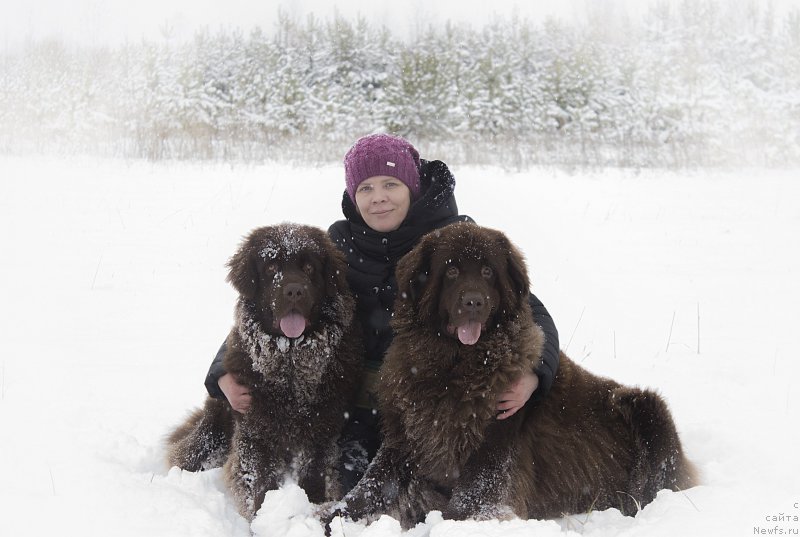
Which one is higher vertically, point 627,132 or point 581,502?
point 627,132

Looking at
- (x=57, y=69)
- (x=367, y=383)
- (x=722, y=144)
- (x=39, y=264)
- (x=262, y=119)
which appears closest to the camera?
(x=367, y=383)

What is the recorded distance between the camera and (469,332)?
2947 mm

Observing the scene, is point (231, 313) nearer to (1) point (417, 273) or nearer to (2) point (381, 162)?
(2) point (381, 162)

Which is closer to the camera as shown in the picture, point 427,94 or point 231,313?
point 231,313

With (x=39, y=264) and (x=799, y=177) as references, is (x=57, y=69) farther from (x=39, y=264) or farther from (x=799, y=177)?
(x=799, y=177)

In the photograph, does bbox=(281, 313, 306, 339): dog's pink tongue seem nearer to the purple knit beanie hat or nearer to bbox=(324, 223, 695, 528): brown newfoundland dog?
bbox=(324, 223, 695, 528): brown newfoundland dog

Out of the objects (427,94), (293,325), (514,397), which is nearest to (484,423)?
(514,397)

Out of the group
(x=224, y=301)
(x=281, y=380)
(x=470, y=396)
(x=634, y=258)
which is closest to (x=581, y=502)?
(x=470, y=396)

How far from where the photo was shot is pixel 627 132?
21219 millimetres

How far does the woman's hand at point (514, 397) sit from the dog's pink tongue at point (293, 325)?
1.12m

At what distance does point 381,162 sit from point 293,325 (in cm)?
123

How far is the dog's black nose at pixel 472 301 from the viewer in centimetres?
280

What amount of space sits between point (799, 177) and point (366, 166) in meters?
14.9

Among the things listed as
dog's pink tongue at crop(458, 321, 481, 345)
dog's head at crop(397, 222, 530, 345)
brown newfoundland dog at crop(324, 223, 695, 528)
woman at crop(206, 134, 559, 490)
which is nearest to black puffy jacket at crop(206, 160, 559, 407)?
woman at crop(206, 134, 559, 490)
